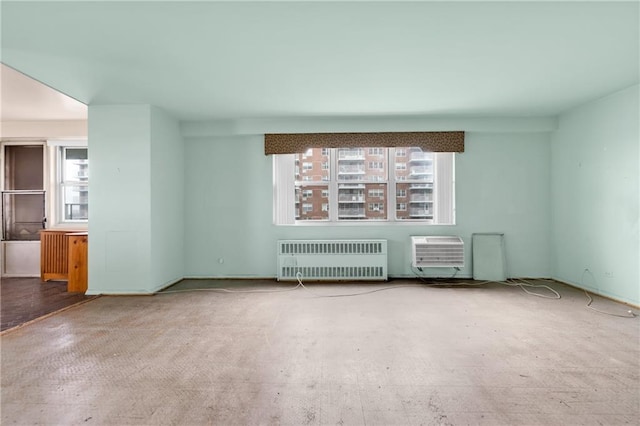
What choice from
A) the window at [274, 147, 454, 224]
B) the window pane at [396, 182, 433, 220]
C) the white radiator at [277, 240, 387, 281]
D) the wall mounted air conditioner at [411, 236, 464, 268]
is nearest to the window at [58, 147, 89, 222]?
the window at [274, 147, 454, 224]

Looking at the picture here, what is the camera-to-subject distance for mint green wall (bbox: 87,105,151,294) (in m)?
4.27

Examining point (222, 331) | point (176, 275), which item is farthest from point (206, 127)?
point (222, 331)

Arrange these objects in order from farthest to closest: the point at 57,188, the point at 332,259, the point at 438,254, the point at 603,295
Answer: the point at 57,188 → the point at 332,259 → the point at 438,254 → the point at 603,295

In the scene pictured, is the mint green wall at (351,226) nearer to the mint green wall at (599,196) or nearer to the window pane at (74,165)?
the mint green wall at (599,196)

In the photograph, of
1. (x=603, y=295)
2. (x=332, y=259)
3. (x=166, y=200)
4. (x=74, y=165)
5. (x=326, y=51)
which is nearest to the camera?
(x=326, y=51)

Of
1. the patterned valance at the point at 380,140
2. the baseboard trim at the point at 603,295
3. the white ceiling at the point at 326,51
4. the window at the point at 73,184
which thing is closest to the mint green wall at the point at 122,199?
the white ceiling at the point at 326,51

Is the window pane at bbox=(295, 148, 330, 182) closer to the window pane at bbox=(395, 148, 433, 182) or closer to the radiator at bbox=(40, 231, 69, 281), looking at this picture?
the window pane at bbox=(395, 148, 433, 182)

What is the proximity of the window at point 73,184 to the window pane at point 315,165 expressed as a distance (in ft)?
12.2

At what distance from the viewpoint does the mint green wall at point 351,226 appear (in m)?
5.09

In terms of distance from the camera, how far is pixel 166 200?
4.70 meters

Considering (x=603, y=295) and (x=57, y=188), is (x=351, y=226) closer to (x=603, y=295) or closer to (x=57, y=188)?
(x=603, y=295)

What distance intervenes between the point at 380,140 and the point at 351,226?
55.5 inches

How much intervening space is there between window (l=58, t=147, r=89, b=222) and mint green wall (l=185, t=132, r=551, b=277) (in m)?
1.96

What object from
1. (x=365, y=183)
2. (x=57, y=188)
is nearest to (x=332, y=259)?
(x=365, y=183)
